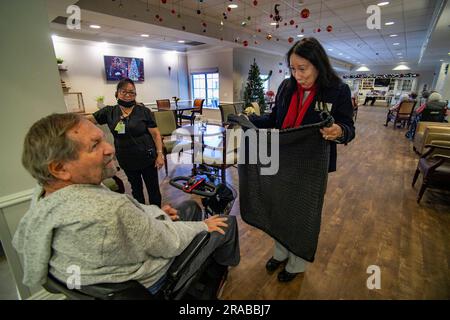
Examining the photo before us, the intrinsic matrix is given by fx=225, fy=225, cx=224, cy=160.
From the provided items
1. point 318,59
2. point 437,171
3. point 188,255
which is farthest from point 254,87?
point 188,255

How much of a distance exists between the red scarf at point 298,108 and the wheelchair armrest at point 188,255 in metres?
0.82

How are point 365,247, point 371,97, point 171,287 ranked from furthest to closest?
point 371,97 → point 365,247 → point 171,287

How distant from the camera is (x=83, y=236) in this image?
73cm

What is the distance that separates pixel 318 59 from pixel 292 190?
2.41 feet

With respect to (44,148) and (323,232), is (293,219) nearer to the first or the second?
(323,232)

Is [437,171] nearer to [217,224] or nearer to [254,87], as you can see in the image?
[217,224]

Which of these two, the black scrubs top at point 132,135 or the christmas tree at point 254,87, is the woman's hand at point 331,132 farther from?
the christmas tree at point 254,87

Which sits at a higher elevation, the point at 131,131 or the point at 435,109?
the point at 131,131

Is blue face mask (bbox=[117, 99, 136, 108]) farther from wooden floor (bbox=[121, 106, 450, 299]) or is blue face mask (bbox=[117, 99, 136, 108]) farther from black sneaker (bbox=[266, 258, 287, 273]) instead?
black sneaker (bbox=[266, 258, 287, 273])

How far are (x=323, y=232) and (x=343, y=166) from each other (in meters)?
2.32

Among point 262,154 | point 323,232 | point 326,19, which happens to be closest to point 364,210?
point 323,232

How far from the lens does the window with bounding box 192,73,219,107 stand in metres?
8.91

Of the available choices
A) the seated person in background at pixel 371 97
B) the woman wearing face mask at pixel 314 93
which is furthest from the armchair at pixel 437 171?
the seated person in background at pixel 371 97

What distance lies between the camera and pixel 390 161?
438 cm
